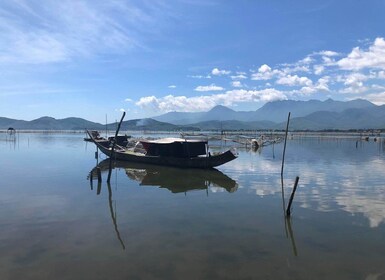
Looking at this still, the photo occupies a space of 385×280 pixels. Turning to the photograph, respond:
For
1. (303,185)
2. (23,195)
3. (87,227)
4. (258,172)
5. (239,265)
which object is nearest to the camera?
(239,265)

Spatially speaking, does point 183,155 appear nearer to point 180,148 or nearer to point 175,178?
point 180,148

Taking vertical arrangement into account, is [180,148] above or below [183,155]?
above

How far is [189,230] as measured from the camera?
14.8 meters

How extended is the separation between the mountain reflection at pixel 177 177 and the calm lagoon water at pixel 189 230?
0.97ft

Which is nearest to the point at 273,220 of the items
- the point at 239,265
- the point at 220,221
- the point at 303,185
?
the point at 220,221

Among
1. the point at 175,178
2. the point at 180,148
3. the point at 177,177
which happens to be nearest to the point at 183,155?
the point at 180,148

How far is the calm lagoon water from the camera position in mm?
10945

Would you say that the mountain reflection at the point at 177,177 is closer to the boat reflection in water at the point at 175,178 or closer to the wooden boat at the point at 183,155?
the boat reflection in water at the point at 175,178

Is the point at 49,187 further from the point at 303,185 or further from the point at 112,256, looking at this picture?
the point at 303,185

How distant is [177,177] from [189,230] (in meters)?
14.8

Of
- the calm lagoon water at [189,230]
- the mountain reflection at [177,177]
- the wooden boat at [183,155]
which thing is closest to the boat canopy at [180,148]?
the wooden boat at [183,155]

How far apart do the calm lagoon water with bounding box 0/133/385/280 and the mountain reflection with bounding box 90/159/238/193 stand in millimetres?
296

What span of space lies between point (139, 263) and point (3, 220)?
819cm

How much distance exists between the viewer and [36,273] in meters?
10.3
